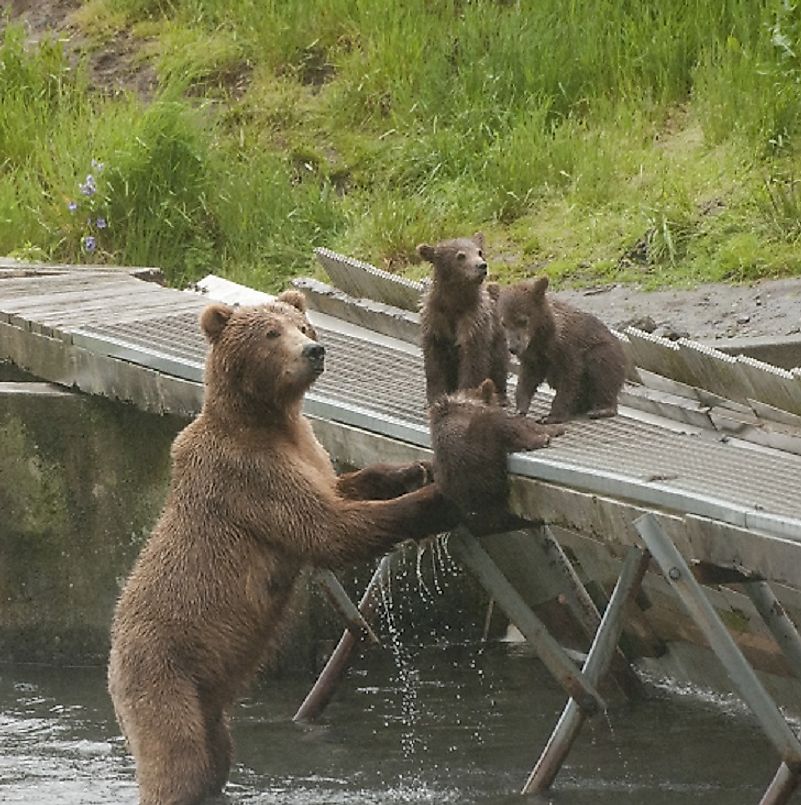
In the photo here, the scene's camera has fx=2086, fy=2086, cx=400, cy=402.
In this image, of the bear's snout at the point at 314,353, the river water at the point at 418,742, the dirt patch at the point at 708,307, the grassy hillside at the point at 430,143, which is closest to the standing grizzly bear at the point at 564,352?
the bear's snout at the point at 314,353

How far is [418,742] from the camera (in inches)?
349

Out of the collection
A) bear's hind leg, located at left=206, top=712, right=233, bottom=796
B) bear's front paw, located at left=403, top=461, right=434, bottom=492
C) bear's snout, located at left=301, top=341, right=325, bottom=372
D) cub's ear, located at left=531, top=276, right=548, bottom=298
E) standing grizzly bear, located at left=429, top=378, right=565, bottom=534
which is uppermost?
bear's snout, located at left=301, top=341, right=325, bottom=372

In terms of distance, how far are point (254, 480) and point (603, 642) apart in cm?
148

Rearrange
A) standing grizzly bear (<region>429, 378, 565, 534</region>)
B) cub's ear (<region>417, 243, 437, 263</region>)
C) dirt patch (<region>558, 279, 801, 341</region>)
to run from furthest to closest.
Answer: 1. dirt patch (<region>558, 279, 801, 341</region>)
2. cub's ear (<region>417, 243, 437, 263</region>)
3. standing grizzly bear (<region>429, 378, 565, 534</region>)

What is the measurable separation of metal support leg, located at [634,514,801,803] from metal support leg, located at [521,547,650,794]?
555 mm

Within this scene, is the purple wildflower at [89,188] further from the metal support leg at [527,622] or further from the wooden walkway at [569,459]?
the metal support leg at [527,622]

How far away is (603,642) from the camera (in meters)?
7.62

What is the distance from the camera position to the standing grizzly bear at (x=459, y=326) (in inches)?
309

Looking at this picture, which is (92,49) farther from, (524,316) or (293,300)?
(293,300)

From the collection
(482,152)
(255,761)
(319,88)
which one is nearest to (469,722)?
(255,761)

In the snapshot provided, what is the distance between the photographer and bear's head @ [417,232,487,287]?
7906 millimetres

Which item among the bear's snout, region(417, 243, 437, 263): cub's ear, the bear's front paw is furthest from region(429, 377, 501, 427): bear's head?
region(417, 243, 437, 263): cub's ear

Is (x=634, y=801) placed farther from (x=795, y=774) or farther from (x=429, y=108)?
(x=429, y=108)

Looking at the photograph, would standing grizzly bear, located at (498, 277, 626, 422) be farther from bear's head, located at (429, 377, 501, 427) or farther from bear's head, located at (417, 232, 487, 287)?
bear's head, located at (429, 377, 501, 427)
